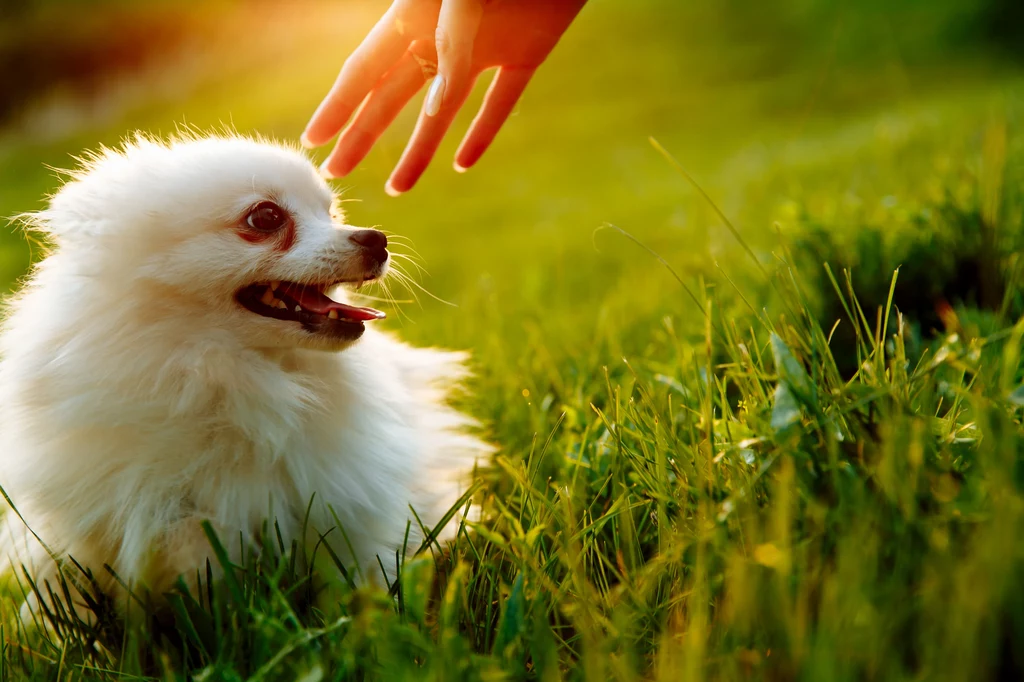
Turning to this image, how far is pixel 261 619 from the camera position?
1.29 m

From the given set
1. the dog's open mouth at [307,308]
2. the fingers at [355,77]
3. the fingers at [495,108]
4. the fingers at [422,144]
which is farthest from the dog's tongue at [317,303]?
the fingers at [495,108]

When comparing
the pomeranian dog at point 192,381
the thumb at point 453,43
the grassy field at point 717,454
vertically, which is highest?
the thumb at point 453,43

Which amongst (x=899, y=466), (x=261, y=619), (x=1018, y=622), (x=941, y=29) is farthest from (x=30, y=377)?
(x=941, y=29)

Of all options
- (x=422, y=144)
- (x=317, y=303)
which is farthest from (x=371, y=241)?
(x=422, y=144)

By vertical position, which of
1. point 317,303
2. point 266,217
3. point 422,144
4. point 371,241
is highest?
point 422,144

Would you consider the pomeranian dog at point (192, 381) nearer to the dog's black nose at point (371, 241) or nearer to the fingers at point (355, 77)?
the dog's black nose at point (371, 241)

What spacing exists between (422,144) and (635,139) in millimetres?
7815

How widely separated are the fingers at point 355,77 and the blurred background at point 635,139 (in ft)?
1.06

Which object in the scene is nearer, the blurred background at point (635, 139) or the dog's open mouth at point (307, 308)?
the dog's open mouth at point (307, 308)

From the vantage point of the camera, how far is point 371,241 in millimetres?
2102

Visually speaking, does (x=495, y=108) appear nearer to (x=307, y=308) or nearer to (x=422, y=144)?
(x=422, y=144)

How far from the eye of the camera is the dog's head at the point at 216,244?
1.91m

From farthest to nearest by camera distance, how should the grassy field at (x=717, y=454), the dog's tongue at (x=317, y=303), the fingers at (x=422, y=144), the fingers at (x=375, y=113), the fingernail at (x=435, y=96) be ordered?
1. the fingers at (x=375, y=113)
2. the fingers at (x=422, y=144)
3. the fingernail at (x=435, y=96)
4. the dog's tongue at (x=317, y=303)
5. the grassy field at (x=717, y=454)

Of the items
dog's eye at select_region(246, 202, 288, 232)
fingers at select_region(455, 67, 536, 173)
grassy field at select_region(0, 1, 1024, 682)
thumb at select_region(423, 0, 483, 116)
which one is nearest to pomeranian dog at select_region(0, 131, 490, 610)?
dog's eye at select_region(246, 202, 288, 232)
